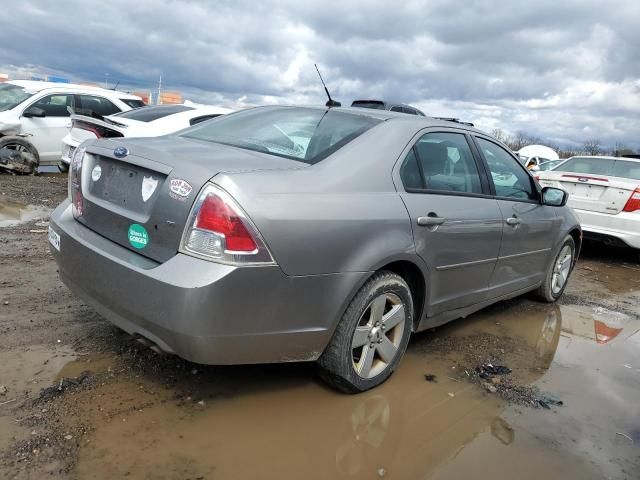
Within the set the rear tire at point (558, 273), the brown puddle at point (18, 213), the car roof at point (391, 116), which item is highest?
the car roof at point (391, 116)

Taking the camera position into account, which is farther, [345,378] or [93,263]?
[345,378]

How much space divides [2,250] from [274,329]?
3765 millimetres

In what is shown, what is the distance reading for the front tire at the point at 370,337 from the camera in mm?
2824

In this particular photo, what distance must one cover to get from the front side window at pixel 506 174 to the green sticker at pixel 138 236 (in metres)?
2.58

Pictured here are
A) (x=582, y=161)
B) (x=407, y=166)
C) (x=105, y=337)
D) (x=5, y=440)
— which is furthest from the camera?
(x=582, y=161)

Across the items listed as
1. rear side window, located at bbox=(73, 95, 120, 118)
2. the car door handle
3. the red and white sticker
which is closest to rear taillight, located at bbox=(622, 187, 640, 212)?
the car door handle

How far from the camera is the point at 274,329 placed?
2529 millimetres

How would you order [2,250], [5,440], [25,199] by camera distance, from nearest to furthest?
[5,440], [2,250], [25,199]

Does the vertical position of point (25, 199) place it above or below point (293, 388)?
below

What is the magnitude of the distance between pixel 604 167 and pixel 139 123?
7.00 metres

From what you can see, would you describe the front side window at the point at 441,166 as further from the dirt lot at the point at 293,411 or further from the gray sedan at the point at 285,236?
the dirt lot at the point at 293,411

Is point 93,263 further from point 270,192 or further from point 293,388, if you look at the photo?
point 293,388

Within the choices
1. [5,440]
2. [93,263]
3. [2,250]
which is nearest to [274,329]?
[93,263]

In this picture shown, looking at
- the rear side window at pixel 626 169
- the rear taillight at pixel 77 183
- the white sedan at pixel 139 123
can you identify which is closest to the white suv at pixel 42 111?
the white sedan at pixel 139 123
